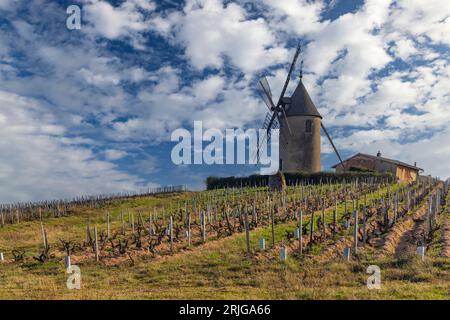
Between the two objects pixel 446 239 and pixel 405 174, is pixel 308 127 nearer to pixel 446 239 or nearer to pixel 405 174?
pixel 405 174

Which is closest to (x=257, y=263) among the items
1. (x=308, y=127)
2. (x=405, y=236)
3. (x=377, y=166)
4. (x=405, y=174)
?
(x=405, y=236)

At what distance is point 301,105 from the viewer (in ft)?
155

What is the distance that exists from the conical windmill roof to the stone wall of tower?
486 millimetres

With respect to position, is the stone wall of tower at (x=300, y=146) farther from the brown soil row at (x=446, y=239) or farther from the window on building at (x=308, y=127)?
the brown soil row at (x=446, y=239)

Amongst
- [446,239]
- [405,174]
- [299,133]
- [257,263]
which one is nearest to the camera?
[257,263]

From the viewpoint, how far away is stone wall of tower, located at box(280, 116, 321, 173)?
152ft

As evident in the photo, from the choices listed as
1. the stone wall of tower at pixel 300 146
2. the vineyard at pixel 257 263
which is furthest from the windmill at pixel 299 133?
the vineyard at pixel 257 263

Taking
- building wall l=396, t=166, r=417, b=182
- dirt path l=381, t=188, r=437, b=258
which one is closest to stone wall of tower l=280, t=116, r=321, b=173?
building wall l=396, t=166, r=417, b=182

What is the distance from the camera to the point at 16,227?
113 feet

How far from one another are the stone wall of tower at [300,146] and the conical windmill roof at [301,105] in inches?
19.1

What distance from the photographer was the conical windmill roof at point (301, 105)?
153 ft

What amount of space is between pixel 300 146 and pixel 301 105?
16.3ft
